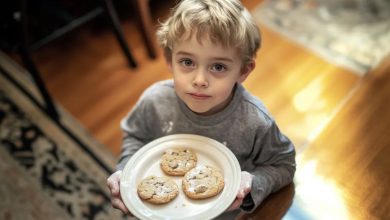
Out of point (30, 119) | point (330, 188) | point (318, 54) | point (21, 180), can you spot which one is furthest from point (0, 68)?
point (330, 188)

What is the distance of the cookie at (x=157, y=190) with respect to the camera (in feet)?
2.86

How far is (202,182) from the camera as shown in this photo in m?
0.88

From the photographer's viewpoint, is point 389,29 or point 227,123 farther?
point 389,29

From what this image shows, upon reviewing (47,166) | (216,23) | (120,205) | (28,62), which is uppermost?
(216,23)

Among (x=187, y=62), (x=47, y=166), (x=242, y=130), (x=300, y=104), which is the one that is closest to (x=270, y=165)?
(x=242, y=130)

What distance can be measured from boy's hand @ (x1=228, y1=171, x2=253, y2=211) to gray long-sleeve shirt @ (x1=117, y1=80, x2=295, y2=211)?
0.02 meters

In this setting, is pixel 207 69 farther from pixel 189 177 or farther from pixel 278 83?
pixel 278 83

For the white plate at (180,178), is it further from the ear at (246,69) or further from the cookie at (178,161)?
the ear at (246,69)

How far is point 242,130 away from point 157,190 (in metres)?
0.24

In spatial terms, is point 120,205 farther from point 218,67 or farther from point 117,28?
→ point 117,28

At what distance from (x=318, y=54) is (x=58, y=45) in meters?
1.47

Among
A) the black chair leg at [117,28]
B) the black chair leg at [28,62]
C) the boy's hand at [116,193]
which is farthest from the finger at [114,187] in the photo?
the black chair leg at [117,28]

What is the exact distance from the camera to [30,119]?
2.06 m

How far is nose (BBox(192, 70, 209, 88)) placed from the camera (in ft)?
2.82
